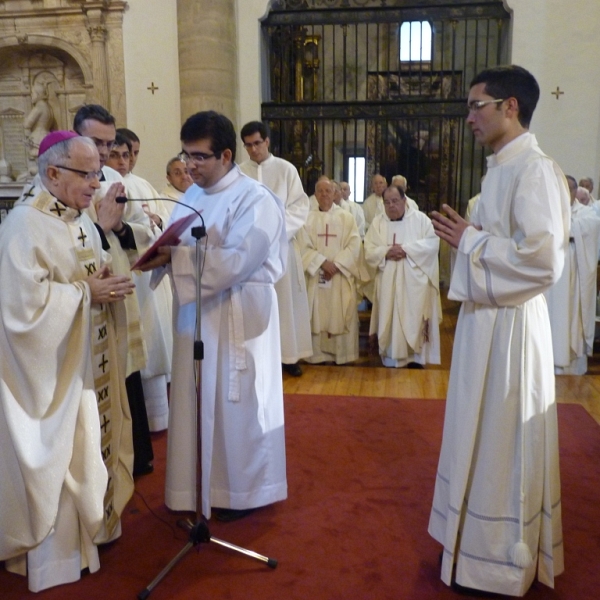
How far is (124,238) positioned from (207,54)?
566cm

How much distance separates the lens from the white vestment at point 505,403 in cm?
233

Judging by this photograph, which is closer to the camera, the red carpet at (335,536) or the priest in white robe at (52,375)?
the priest in white robe at (52,375)

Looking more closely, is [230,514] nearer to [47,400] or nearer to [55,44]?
[47,400]

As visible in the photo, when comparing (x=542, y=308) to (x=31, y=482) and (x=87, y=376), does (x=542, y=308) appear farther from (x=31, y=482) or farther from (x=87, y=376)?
(x=31, y=482)

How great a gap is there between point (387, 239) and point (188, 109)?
379cm

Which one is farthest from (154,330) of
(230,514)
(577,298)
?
(577,298)

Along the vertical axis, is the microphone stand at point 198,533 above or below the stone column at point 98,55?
below

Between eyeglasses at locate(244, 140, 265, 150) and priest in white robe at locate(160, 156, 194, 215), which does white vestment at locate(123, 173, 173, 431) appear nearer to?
priest in white robe at locate(160, 156, 194, 215)

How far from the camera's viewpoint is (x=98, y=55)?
342 inches

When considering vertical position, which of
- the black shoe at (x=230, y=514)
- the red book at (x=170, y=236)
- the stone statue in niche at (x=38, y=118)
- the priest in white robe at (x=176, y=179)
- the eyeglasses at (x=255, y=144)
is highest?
the stone statue in niche at (x=38, y=118)

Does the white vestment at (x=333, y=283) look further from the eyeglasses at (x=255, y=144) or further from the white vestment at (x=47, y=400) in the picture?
the white vestment at (x=47, y=400)

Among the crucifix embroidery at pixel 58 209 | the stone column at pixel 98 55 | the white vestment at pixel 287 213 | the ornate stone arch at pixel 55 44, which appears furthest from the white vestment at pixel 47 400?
the ornate stone arch at pixel 55 44

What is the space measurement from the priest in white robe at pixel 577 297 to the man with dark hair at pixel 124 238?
13.5 feet

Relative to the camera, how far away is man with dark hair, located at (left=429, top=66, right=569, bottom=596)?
2318mm
